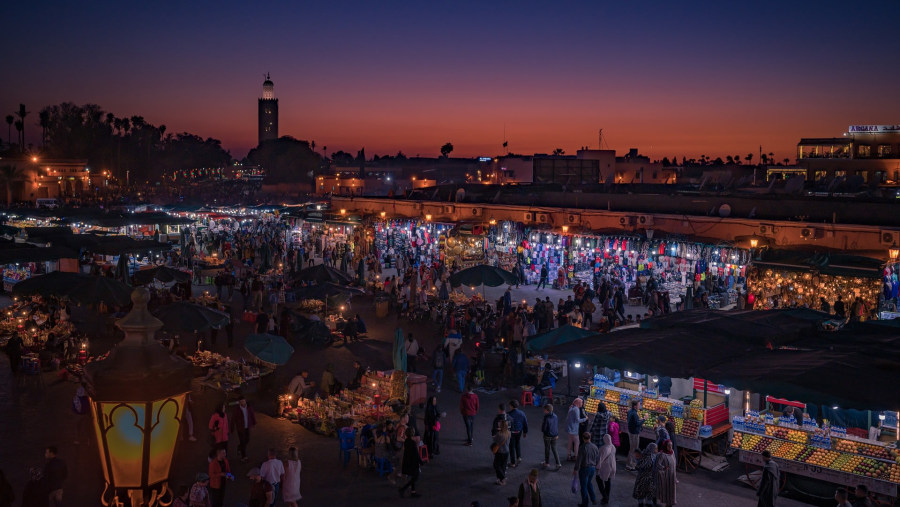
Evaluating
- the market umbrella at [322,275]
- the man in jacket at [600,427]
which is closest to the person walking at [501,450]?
the man in jacket at [600,427]

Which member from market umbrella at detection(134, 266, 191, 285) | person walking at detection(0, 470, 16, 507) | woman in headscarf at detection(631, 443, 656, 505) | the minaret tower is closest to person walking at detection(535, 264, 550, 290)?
market umbrella at detection(134, 266, 191, 285)

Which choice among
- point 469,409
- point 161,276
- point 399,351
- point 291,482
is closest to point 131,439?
point 291,482

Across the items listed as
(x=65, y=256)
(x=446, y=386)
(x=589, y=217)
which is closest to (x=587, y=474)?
(x=446, y=386)

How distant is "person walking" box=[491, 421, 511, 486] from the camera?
1050cm

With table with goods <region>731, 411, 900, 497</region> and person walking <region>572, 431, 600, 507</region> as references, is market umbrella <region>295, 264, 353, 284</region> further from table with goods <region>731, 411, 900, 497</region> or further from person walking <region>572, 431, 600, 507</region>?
table with goods <region>731, 411, 900, 497</region>

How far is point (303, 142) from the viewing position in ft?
380

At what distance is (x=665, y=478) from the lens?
9.49m

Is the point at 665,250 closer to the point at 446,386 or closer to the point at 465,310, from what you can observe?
the point at 465,310

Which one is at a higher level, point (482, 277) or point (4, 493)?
point (482, 277)

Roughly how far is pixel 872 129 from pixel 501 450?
54.9m

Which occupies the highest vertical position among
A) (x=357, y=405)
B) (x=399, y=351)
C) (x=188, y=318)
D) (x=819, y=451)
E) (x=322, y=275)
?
(x=322, y=275)

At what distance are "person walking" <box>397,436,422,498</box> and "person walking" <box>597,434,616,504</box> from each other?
2534mm

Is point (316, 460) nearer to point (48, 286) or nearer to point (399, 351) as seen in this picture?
point (399, 351)

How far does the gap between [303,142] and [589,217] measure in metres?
94.3
